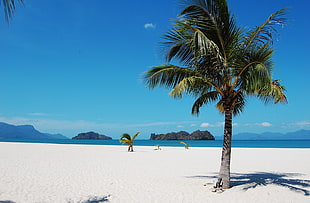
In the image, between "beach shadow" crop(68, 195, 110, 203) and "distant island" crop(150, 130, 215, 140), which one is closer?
"beach shadow" crop(68, 195, 110, 203)

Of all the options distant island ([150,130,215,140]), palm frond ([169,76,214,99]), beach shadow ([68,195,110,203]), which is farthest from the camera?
distant island ([150,130,215,140])

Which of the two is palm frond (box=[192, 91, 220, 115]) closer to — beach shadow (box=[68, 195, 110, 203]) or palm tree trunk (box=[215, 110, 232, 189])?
palm tree trunk (box=[215, 110, 232, 189])

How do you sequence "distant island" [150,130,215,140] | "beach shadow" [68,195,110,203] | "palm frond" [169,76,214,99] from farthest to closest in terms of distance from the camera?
"distant island" [150,130,215,140], "palm frond" [169,76,214,99], "beach shadow" [68,195,110,203]

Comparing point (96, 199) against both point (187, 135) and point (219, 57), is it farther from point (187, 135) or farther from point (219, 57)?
point (187, 135)

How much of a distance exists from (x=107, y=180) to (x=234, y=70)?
5.12m

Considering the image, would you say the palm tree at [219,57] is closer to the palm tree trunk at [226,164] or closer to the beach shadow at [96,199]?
the palm tree trunk at [226,164]

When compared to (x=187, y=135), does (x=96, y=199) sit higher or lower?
lower

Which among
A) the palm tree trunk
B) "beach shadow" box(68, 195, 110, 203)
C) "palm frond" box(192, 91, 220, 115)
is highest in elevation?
"palm frond" box(192, 91, 220, 115)

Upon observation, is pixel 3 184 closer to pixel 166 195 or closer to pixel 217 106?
pixel 166 195

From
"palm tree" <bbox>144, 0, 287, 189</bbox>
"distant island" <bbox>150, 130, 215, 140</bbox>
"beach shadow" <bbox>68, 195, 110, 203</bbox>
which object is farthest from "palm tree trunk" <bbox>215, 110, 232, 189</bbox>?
"distant island" <bbox>150, 130, 215, 140</bbox>

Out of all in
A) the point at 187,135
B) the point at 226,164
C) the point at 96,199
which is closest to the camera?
the point at 96,199

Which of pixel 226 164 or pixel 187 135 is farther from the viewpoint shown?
pixel 187 135

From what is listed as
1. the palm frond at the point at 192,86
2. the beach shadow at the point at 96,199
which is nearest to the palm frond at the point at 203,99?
the palm frond at the point at 192,86

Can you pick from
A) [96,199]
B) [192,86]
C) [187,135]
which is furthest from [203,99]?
[187,135]
